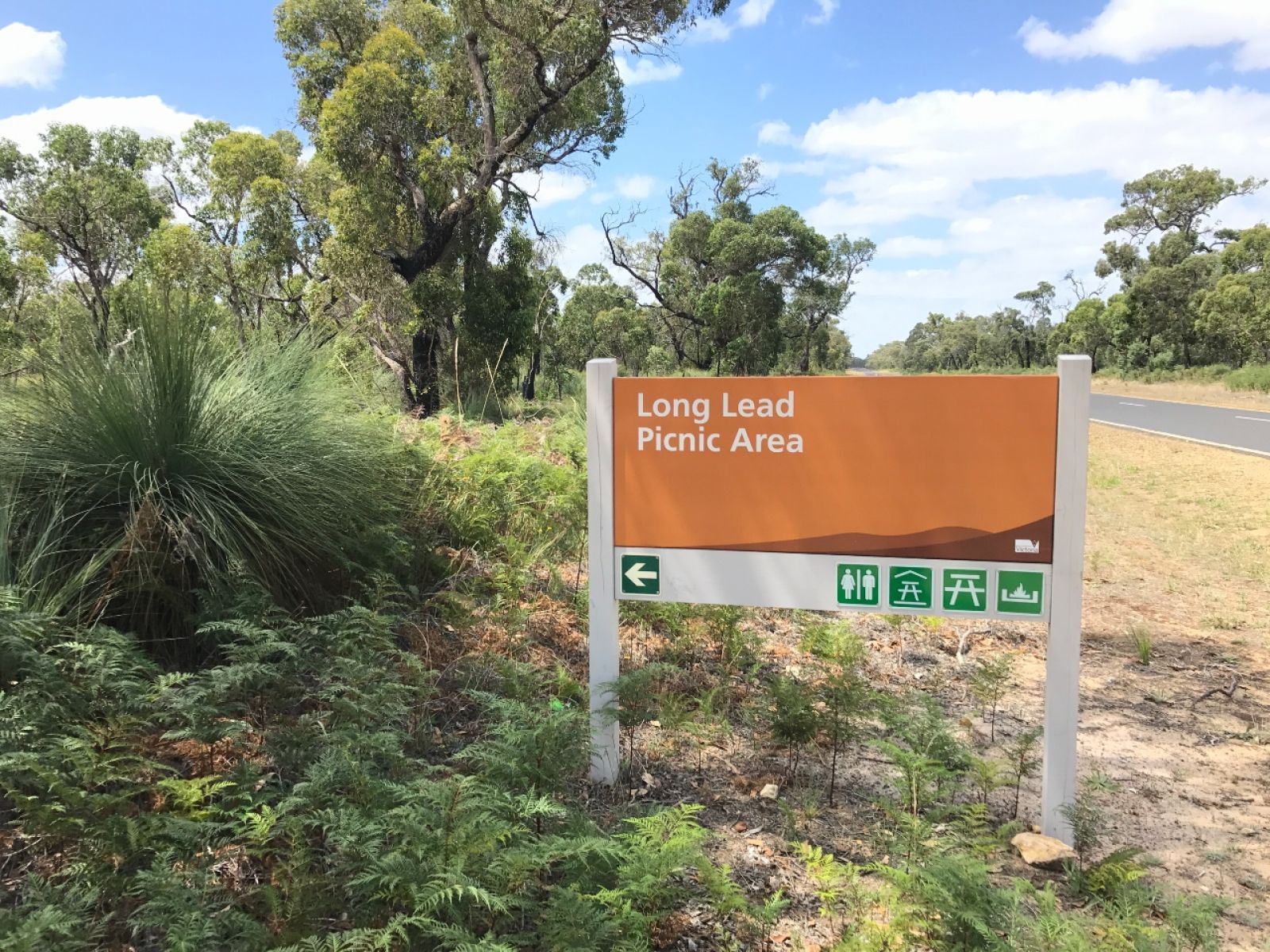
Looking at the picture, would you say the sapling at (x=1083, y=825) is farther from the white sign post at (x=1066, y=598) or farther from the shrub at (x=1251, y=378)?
the shrub at (x=1251, y=378)

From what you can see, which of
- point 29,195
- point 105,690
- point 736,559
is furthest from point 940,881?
point 29,195

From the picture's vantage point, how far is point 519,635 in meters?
4.00

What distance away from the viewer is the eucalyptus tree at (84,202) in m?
21.3

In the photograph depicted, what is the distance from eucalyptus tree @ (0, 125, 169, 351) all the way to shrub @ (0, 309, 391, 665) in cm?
2165

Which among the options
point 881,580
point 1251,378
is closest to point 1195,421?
point 1251,378

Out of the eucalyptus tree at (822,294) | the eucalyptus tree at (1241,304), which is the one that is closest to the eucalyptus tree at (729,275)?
the eucalyptus tree at (822,294)

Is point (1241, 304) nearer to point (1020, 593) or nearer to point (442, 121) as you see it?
point (442, 121)

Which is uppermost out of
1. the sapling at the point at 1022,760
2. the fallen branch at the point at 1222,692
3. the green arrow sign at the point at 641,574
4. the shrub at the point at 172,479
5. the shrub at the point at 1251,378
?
the shrub at the point at 1251,378

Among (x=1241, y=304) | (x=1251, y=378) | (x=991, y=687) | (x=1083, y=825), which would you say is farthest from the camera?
(x=1241, y=304)

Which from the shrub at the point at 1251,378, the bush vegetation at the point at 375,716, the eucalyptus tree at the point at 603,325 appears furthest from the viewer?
the eucalyptus tree at the point at 603,325

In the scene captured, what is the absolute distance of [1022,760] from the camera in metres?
2.96

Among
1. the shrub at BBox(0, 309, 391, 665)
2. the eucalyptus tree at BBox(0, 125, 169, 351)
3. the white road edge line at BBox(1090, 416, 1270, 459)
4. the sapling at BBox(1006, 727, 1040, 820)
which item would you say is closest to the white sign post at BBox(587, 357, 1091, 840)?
the sapling at BBox(1006, 727, 1040, 820)

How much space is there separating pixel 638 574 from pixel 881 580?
2.99ft

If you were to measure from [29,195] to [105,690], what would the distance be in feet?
85.4
